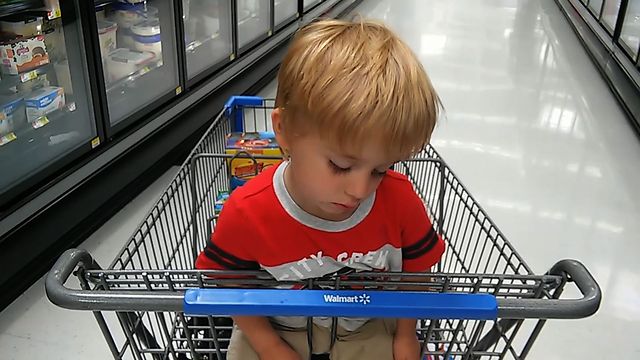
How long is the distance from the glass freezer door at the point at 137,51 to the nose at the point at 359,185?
2.10m

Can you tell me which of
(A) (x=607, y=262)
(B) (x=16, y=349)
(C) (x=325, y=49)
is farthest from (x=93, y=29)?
(A) (x=607, y=262)

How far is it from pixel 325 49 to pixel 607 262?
1.92m

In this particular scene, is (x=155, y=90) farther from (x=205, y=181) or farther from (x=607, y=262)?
(x=607, y=262)

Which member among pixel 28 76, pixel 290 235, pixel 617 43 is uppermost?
pixel 290 235

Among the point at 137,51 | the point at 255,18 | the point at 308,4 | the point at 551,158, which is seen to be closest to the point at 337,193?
the point at 137,51

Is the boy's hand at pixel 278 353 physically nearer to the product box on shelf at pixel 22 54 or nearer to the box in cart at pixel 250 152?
the box in cart at pixel 250 152

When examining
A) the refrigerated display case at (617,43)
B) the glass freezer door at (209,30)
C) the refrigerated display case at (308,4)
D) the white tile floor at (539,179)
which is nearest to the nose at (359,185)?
the white tile floor at (539,179)

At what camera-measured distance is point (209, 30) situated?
12.0ft

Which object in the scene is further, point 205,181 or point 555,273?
point 205,181

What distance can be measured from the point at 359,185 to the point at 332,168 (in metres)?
0.05

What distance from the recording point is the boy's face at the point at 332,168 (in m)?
0.83

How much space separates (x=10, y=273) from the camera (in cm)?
190

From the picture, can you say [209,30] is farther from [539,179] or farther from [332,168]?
[332,168]

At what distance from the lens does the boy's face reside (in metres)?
0.83
